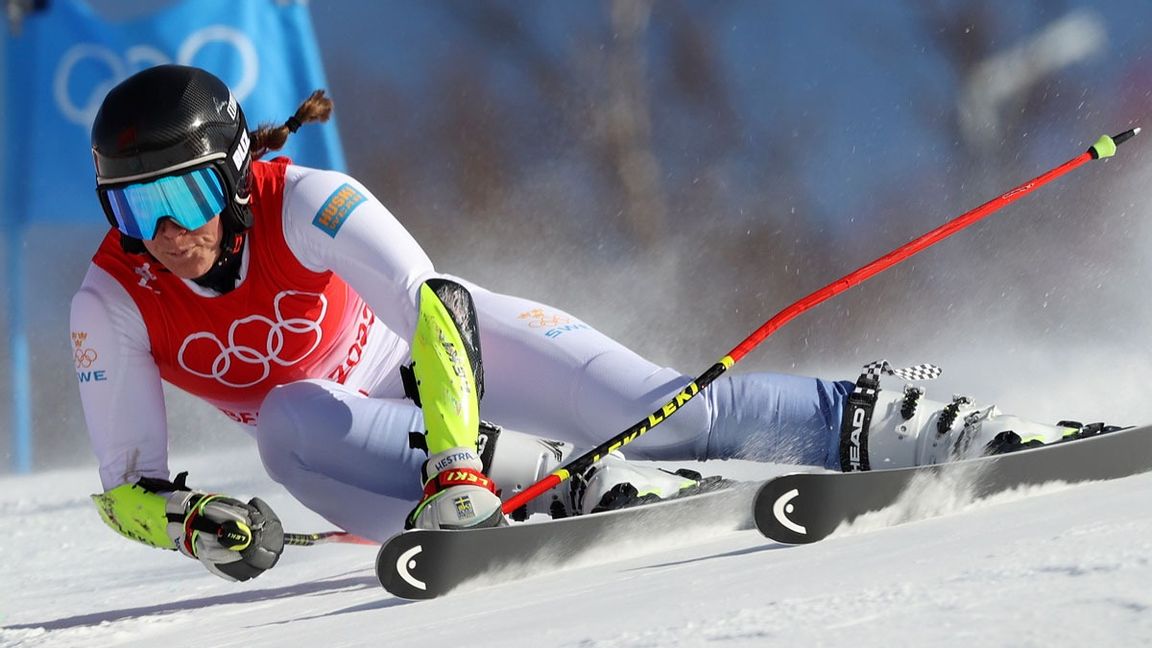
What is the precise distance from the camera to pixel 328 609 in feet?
7.46

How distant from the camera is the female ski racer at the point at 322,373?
95.5 inches

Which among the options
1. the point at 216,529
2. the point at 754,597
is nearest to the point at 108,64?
the point at 216,529

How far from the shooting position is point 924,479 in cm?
219

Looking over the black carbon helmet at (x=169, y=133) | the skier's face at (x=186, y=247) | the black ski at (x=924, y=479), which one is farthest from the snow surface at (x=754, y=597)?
the black carbon helmet at (x=169, y=133)

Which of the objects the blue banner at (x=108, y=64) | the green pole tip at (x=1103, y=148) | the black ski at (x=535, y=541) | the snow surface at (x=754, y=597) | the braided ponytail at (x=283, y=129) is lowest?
the snow surface at (x=754, y=597)

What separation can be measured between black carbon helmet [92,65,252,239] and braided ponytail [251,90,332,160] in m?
0.21

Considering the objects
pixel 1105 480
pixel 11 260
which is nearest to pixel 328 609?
pixel 1105 480

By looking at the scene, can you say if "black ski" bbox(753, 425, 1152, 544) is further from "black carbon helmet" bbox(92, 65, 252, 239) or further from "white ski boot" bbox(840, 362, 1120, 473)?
"black carbon helmet" bbox(92, 65, 252, 239)

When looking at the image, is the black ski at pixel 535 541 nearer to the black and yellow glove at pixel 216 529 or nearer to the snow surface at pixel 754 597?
the snow surface at pixel 754 597

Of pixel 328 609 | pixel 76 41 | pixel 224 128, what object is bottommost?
pixel 328 609

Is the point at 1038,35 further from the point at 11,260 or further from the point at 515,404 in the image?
the point at 515,404

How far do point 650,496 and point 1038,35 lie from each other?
27.7 feet

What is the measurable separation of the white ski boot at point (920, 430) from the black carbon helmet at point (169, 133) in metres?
1.25

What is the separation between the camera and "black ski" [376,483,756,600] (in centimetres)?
206
